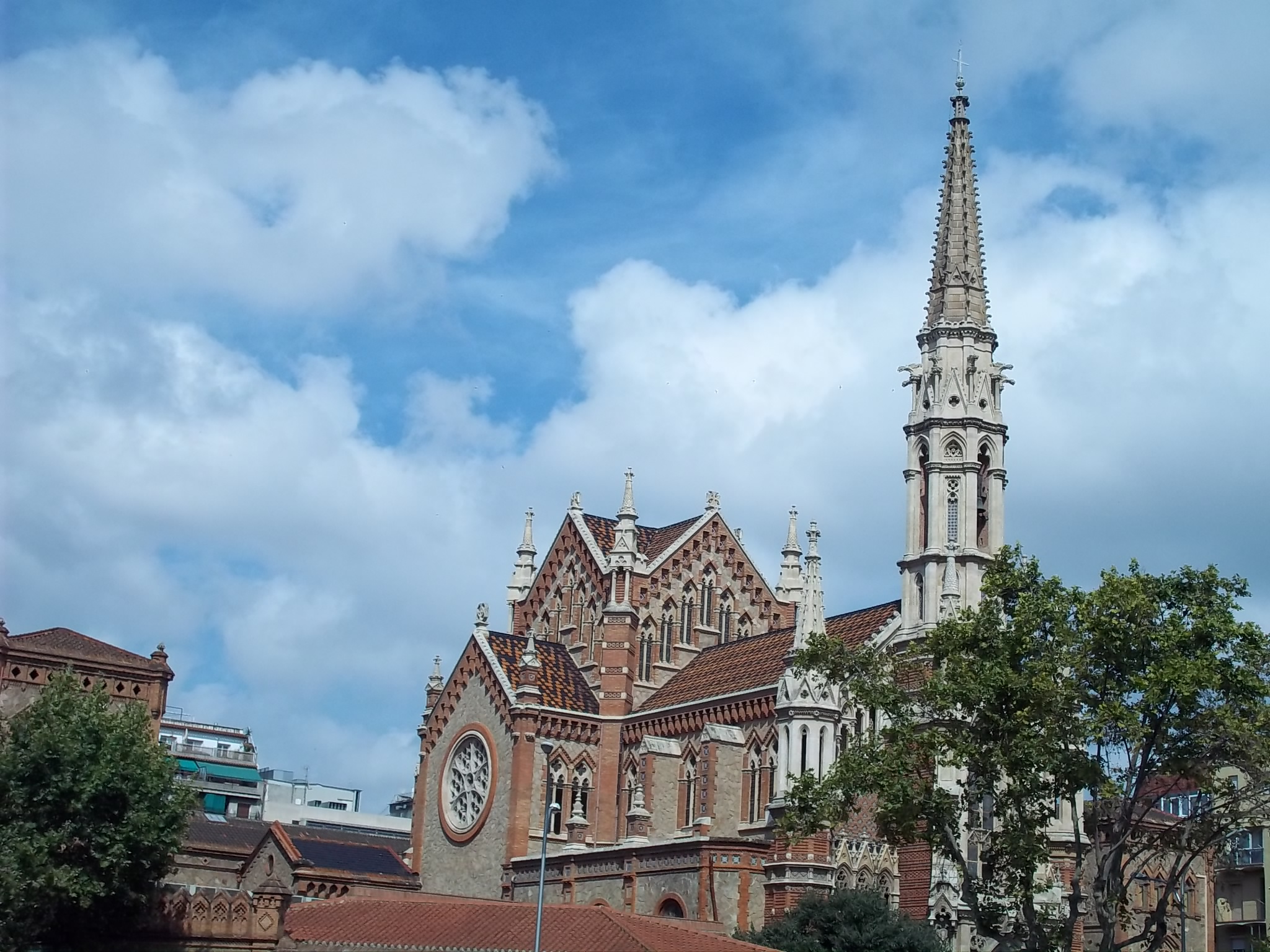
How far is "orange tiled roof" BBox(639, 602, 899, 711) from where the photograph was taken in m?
59.8

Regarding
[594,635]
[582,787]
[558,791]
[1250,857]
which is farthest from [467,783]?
[1250,857]

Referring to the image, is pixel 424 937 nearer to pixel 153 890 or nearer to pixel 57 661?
pixel 153 890

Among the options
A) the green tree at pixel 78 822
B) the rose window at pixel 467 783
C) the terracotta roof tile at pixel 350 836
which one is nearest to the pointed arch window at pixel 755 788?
Result: the rose window at pixel 467 783

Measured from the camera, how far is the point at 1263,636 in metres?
35.2

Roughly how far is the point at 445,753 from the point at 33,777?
28205 millimetres

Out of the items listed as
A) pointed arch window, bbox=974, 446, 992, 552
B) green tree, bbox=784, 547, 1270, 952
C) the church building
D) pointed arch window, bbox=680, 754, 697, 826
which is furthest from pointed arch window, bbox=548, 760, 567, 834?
green tree, bbox=784, 547, 1270, 952

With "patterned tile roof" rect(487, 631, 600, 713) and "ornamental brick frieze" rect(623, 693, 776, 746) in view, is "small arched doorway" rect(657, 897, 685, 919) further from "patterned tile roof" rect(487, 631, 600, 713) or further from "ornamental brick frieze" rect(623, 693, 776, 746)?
"patterned tile roof" rect(487, 631, 600, 713)

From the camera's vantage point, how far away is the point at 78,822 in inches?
1710

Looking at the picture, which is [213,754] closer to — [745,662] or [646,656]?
[646,656]

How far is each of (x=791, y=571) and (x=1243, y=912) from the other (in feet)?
81.7

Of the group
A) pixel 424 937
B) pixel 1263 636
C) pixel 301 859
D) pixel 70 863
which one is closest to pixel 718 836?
pixel 424 937

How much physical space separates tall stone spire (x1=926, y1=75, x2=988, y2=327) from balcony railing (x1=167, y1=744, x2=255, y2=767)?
66.5m

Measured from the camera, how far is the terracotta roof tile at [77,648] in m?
54.0

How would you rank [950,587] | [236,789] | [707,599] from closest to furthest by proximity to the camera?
[950,587] → [707,599] → [236,789]
